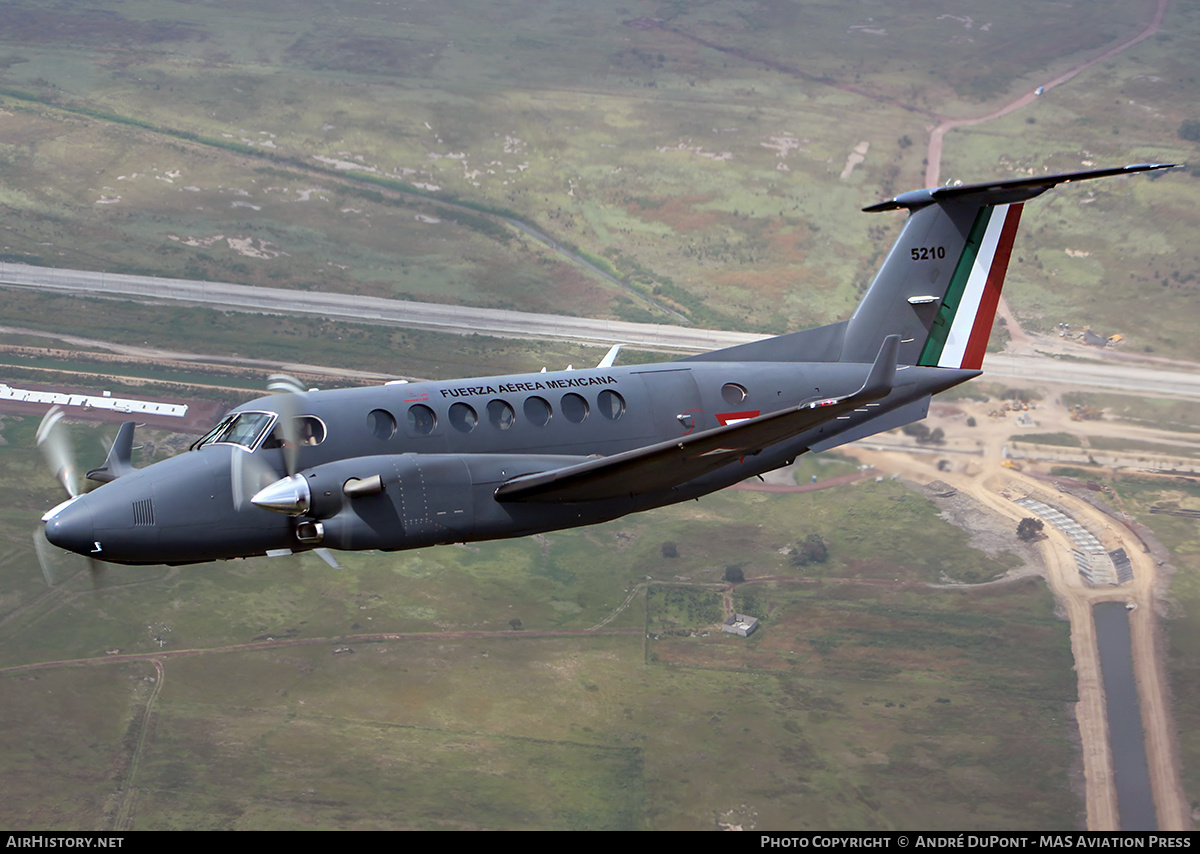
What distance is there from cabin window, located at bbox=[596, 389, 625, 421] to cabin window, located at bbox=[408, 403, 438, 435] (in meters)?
5.18

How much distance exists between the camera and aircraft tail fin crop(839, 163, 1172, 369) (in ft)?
136

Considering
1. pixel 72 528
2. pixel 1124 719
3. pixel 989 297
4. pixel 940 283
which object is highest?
Result: pixel 1124 719

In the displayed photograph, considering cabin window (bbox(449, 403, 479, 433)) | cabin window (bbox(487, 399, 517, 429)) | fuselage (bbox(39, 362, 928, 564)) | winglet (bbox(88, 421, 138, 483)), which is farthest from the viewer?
cabin window (bbox(487, 399, 517, 429))

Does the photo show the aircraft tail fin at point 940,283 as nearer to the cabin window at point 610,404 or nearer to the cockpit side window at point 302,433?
the cabin window at point 610,404

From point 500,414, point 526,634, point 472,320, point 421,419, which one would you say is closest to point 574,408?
point 500,414

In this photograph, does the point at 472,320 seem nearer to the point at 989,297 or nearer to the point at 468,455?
the point at 989,297

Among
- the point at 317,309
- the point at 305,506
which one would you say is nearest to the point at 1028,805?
the point at 305,506

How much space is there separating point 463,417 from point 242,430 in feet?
19.8

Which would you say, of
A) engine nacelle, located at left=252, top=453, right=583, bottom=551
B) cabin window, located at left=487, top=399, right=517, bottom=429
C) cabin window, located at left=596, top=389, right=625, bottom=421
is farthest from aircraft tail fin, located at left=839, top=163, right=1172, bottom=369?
engine nacelle, located at left=252, top=453, right=583, bottom=551

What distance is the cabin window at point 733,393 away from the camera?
37656 mm

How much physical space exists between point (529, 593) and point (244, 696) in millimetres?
28012

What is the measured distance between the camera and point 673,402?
36.7 meters

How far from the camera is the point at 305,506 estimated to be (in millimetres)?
30266

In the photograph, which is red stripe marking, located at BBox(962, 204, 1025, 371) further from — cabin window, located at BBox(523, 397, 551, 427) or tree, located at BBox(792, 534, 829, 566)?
tree, located at BBox(792, 534, 829, 566)
